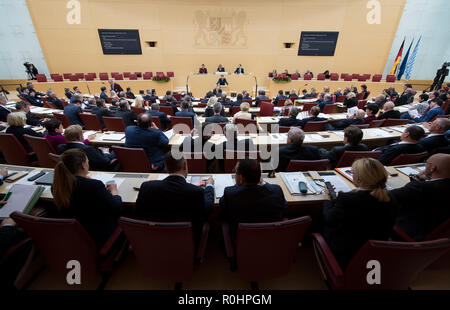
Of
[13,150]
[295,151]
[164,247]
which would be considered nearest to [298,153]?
[295,151]

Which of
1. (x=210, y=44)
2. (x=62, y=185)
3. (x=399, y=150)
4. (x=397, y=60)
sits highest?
(x=210, y=44)

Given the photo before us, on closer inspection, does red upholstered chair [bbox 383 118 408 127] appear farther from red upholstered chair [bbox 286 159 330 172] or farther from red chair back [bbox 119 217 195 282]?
red chair back [bbox 119 217 195 282]

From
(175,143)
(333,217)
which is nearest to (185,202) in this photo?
(333,217)

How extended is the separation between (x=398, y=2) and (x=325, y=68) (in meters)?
4.84

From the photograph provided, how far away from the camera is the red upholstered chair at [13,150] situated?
297 centimetres

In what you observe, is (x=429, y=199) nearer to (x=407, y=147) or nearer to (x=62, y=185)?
(x=407, y=147)

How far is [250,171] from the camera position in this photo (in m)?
1.53

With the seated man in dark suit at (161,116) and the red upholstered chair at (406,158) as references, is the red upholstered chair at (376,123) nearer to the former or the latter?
the red upholstered chair at (406,158)

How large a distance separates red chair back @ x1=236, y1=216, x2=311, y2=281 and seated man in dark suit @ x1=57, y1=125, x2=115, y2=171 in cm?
224

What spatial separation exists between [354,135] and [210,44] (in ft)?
38.4

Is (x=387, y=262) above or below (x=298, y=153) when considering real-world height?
below

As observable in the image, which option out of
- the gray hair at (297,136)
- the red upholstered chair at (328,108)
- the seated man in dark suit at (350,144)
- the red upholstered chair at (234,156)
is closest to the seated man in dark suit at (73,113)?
the red upholstered chair at (234,156)

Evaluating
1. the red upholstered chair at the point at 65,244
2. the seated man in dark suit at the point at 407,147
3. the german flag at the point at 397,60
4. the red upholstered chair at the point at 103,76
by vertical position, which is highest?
the german flag at the point at 397,60
